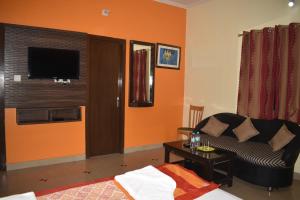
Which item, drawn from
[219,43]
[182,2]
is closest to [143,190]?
[219,43]

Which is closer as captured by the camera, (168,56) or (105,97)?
(105,97)

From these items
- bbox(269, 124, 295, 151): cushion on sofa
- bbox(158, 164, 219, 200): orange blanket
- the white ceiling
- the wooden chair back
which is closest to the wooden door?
the white ceiling

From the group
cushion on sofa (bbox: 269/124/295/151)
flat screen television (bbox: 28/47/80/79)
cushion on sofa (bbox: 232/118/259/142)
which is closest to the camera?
cushion on sofa (bbox: 269/124/295/151)

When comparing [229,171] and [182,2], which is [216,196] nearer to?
[229,171]

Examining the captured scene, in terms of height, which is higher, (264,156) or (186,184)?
(186,184)

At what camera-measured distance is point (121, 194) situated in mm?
1742

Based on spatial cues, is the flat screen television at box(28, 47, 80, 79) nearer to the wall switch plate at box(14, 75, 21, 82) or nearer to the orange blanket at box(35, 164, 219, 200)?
the wall switch plate at box(14, 75, 21, 82)

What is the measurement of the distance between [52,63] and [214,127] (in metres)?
3.02

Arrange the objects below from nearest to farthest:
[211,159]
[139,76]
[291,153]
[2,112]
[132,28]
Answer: [211,159]
[291,153]
[2,112]
[132,28]
[139,76]

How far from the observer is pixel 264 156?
318 cm

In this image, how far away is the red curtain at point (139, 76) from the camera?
4750mm

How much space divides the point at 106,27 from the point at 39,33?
1.18 meters

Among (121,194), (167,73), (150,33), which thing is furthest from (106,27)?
(121,194)

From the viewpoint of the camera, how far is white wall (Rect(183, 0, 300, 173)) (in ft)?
13.2
